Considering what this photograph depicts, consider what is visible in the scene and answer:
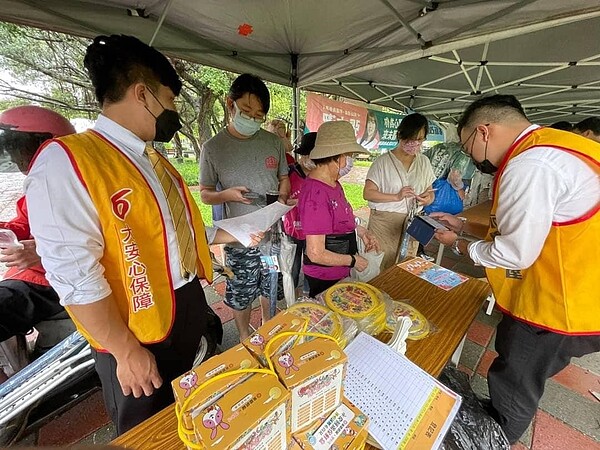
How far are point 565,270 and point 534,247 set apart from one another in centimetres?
14

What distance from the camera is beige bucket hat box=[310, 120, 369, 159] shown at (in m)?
1.36

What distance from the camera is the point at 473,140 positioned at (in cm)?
116

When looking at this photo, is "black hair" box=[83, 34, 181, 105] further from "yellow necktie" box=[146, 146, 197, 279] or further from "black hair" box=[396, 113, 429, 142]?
"black hair" box=[396, 113, 429, 142]

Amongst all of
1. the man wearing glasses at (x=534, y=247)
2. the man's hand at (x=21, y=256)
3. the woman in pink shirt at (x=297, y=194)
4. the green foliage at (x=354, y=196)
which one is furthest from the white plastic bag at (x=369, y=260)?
the green foliage at (x=354, y=196)

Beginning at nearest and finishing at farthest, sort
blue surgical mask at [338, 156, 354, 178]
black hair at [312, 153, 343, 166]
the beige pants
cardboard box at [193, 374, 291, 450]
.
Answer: cardboard box at [193, 374, 291, 450], black hair at [312, 153, 343, 166], blue surgical mask at [338, 156, 354, 178], the beige pants

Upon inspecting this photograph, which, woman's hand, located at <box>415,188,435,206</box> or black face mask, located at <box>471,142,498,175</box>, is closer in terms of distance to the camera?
black face mask, located at <box>471,142,498,175</box>

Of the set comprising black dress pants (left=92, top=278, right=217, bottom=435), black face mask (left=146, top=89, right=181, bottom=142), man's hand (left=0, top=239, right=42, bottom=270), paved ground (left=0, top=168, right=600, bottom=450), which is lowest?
paved ground (left=0, top=168, right=600, bottom=450)

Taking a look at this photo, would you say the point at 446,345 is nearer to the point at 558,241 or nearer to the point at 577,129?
the point at 558,241

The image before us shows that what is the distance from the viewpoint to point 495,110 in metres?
1.09

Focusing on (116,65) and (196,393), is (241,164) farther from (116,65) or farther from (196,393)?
(196,393)

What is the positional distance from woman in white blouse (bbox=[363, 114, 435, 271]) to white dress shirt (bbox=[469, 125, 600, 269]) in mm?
1254

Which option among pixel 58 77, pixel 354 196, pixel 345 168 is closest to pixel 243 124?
pixel 345 168

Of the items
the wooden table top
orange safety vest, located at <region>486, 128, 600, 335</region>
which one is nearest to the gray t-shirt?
the wooden table top

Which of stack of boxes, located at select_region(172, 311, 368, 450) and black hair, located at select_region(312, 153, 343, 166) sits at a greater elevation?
black hair, located at select_region(312, 153, 343, 166)
